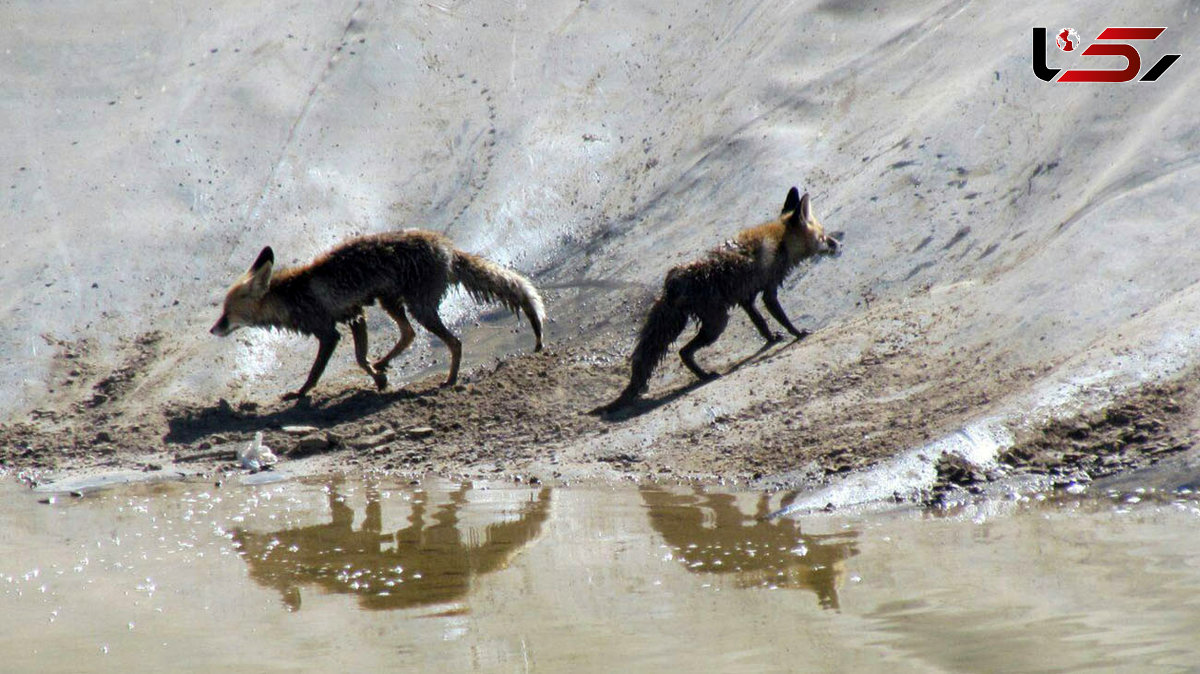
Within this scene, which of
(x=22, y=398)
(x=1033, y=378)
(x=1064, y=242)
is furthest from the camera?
(x=22, y=398)

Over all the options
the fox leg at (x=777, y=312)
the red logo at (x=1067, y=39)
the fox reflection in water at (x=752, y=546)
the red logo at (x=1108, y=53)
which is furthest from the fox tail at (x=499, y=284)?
the red logo at (x=1067, y=39)

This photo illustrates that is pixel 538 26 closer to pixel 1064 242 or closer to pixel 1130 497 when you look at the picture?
pixel 1064 242

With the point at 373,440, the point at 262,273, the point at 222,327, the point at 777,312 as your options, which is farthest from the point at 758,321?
the point at 222,327

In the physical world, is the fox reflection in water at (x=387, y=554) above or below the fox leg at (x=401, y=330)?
below

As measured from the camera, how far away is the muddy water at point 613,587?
467 cm

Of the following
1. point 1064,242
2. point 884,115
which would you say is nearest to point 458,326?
point 884,115

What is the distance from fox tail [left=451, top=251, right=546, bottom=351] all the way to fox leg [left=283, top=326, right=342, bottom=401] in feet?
4.14

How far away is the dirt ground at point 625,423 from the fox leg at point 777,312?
269 millimetres

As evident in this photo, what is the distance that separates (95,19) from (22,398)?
22.9 ft

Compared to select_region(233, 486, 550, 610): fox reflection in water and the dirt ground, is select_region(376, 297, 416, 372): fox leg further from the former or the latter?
select_region(233, 486, 550, 610): fox reflection in water

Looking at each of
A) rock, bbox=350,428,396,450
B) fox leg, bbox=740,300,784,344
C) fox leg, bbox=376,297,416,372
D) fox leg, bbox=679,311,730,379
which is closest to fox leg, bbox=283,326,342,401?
fox leg, bbox=376,297,416,372

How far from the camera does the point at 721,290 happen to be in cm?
1034

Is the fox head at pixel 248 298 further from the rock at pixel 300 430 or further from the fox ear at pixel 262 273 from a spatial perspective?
the rock at pixel 300 430

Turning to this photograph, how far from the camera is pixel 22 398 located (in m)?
11.7
